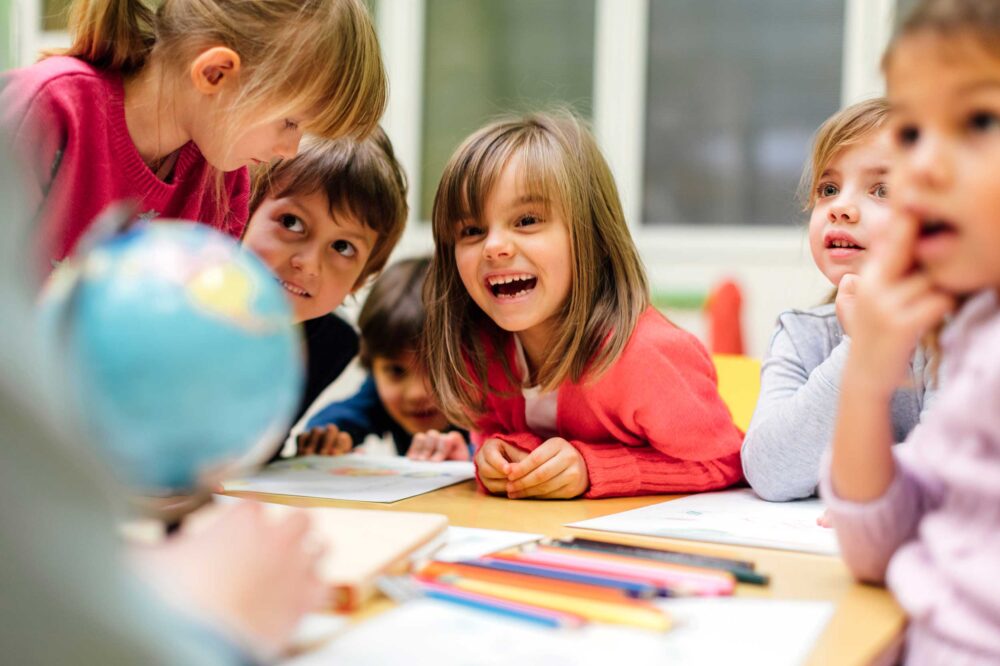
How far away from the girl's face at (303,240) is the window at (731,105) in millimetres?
1954

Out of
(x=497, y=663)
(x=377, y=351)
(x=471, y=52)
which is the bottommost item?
(x=377, y=351)

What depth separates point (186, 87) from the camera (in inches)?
44.5

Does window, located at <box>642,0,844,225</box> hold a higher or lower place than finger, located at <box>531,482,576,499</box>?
higher

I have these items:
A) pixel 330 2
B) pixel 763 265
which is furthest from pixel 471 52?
pixel 330 2

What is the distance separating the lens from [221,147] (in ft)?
3.79

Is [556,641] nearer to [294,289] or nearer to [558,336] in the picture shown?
[558,336]

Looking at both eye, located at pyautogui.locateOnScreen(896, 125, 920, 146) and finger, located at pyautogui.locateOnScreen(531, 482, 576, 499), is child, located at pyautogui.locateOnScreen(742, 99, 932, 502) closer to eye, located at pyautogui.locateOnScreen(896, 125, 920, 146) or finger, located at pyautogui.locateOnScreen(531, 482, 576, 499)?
finger, located at pyautogui.locateOnScreen(531, 482, 576, 499)

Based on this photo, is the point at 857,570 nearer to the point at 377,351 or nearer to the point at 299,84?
the point at 299,84

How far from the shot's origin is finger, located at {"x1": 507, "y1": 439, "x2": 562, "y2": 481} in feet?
3.60

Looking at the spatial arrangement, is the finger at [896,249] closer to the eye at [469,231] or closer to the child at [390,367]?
the eye at [469,231]

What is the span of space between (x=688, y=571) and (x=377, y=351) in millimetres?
1337

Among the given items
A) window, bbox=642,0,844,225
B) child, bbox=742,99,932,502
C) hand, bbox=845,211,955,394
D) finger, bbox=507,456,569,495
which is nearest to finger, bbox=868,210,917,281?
hand, bbox=845,211,955,394

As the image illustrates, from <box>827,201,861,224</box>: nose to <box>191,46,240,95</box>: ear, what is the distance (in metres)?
0.76

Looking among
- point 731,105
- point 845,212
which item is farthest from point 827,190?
point 731,105
